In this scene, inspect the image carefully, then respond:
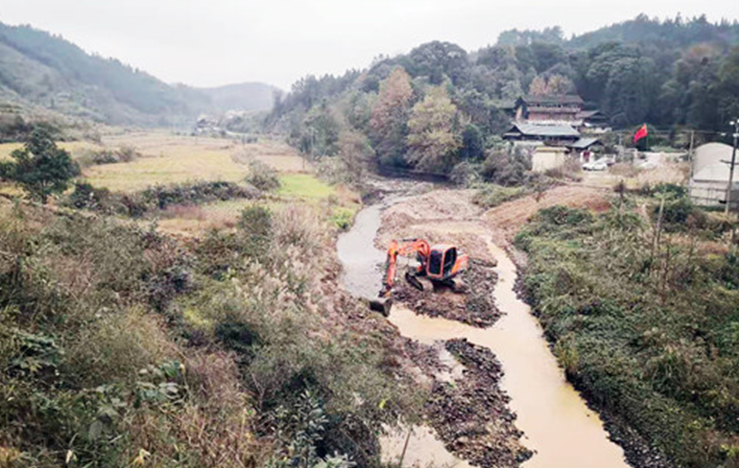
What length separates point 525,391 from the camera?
11047 millimetres

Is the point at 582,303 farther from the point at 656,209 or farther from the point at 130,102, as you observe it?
the point at 130,102

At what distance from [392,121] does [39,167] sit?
34.1 metres

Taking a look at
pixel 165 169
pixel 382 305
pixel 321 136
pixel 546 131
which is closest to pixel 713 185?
pixel 382 305

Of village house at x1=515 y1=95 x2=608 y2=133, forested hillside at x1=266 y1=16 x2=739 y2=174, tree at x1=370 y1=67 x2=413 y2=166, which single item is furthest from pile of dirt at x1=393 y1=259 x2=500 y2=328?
village house at x1=515 y1=95 x2=608 y2=133

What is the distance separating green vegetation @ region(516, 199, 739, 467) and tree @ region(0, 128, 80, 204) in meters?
16.2

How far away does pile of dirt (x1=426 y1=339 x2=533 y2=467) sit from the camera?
8.77m

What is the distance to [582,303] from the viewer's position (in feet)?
43.9

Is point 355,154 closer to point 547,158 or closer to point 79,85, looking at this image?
point 547,158

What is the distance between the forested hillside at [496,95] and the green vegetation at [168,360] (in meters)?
28.7

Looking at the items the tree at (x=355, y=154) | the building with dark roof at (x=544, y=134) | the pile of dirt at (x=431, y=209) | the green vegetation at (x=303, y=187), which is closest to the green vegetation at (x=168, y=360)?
the pile of dirt at (x=431, y=209)

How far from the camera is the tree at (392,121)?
150ft

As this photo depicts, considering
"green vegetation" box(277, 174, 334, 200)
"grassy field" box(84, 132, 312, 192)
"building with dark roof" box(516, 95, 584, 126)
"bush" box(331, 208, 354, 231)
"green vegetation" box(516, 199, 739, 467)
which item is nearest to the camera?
"green vegetation" box(516, 199, 739, 467)

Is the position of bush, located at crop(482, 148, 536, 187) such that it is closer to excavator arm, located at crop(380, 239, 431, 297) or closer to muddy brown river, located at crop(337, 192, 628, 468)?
muddy brown river, located at crop(337, 192, 628, 468)

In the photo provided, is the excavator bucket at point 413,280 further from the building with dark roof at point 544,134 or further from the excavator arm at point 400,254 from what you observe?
the building with dark roof at point 544,134
